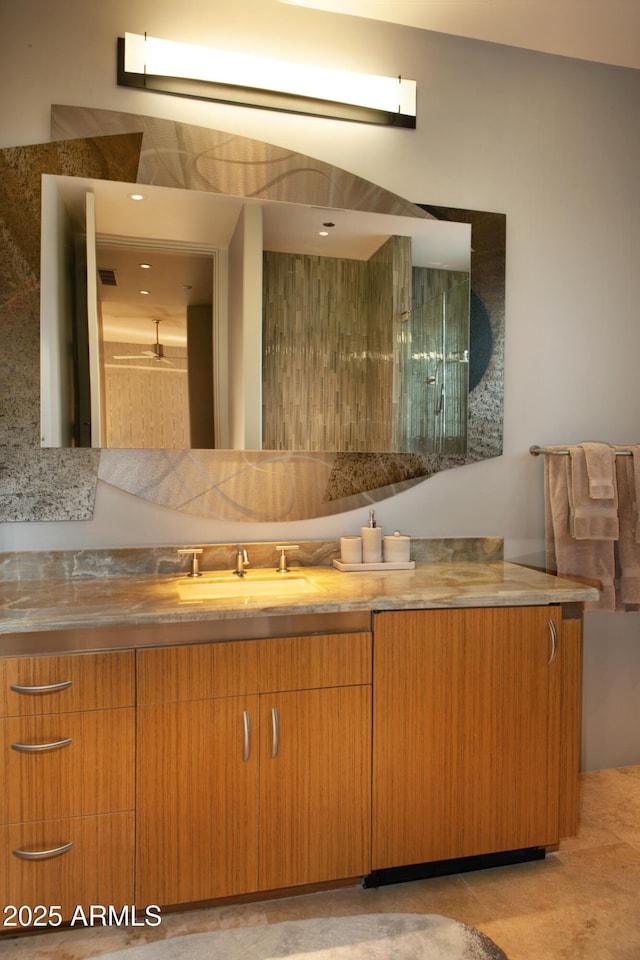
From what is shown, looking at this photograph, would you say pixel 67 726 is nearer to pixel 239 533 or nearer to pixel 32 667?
pixel 32 667

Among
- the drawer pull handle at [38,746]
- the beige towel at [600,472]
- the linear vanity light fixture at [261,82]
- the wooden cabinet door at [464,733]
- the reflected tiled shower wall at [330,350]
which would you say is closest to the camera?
Result: the drawer pull handle at [38,746]

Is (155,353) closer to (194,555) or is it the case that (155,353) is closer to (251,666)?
(194,555)

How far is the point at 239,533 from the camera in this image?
85.4 inches

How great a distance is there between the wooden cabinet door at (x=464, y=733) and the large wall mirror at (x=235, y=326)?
0.65 meters

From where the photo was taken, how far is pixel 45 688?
153 cm

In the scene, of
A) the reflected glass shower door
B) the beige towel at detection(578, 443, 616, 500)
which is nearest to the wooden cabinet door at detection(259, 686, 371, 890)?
the reflected glass shower door

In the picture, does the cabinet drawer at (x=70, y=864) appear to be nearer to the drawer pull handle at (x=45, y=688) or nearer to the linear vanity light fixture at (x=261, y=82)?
the drawer pull handle at (x=45, y=688)

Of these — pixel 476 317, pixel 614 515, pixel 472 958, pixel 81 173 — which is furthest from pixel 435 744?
pixel 81 173

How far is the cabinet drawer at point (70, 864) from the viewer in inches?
60.2

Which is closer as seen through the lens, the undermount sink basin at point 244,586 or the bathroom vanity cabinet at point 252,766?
the bathroom vanity cabinet at point 252,766

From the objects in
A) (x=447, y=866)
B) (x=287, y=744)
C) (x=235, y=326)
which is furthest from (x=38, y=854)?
(x=235, y=326)

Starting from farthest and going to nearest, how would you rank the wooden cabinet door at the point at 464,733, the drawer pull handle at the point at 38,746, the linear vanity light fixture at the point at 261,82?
the linear vanity light fixture at the point at 261,82 → the wooden cabinet door at the point at 464,733 → the drawer pull handle at the point at 38,746

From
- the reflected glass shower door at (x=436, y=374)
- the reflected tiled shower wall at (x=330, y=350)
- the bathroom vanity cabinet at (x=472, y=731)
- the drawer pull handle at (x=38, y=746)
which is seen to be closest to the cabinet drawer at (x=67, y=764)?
the drawer pull handle at (x=38, y=746)

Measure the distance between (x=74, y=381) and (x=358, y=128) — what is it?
1.30 meters
